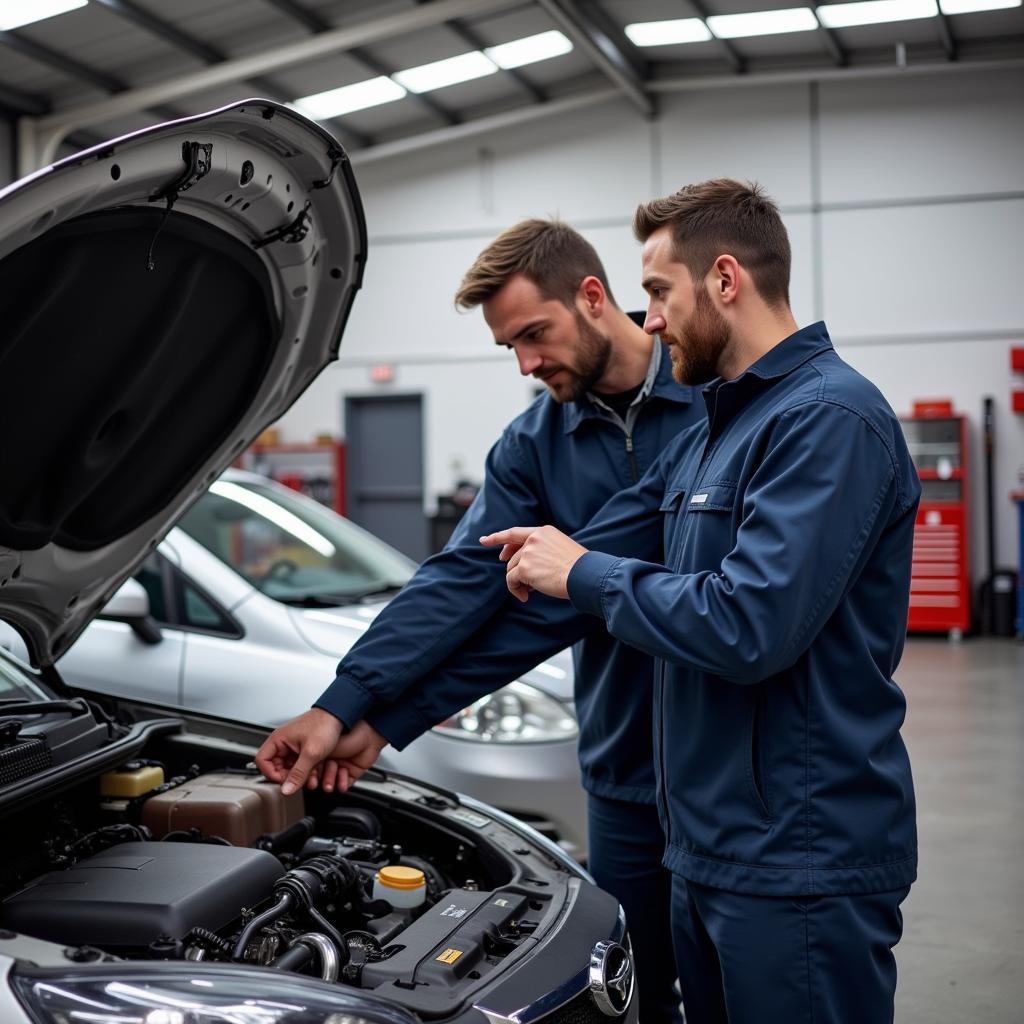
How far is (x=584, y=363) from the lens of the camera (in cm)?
218

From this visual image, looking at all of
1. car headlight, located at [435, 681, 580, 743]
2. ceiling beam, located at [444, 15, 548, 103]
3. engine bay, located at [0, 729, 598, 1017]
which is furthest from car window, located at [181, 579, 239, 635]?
ceiling beam, located at [444, 15, 548, 103]

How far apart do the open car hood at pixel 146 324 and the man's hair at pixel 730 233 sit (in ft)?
1.71

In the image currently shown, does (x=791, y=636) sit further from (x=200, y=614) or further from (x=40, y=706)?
(x=200, y=614)

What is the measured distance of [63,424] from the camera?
5.79ft

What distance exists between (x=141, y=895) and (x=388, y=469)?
412 inches

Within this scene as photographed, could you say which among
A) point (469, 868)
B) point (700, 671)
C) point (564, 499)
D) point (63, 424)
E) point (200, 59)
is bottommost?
point (469, 868)

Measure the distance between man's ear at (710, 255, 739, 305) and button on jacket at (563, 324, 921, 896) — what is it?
4.0 inches

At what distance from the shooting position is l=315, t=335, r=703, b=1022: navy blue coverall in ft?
6.73

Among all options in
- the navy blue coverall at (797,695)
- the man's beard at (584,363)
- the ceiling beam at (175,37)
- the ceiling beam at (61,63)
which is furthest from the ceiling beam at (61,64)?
the navy blue coverall at (797,695)

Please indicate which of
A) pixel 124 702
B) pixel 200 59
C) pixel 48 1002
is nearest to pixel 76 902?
pixel 48 1002

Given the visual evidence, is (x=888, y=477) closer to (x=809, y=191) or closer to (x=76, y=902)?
(x=76, y=902)

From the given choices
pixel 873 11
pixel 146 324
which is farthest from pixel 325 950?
pixel 873 11

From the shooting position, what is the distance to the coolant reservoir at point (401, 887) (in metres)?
1.81

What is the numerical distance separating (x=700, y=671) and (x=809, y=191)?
9.51 metres
